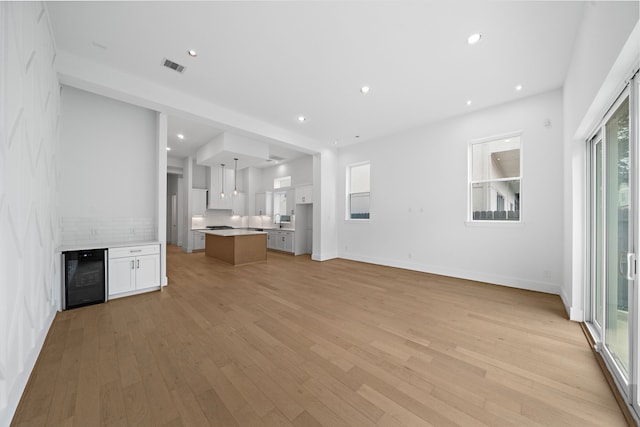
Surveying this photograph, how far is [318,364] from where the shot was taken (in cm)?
199

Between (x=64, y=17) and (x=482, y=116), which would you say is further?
(x=482, y=116)

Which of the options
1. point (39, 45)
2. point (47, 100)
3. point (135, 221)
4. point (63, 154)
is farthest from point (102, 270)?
point (39, 45)

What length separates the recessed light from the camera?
262 centimetres

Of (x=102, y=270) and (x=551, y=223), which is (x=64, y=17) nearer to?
(x=102, y=270)

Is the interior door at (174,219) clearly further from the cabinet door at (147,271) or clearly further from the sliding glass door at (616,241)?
the sliding glass door at (616,241)

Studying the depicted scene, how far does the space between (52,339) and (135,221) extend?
2.23 meters

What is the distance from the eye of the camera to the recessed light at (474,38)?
262cm

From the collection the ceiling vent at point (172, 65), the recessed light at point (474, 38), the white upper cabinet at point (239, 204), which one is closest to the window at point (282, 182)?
the white upper cabinet at point (239, 204)

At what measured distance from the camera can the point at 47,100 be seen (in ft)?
8.34

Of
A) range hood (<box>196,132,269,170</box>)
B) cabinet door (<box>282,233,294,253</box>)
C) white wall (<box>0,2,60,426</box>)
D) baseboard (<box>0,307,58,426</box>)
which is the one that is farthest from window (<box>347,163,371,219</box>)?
baseboard (<box>0,307,58,426</box>)

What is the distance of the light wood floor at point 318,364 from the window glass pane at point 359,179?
374 cm

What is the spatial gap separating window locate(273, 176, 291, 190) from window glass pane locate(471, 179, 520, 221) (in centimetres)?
630

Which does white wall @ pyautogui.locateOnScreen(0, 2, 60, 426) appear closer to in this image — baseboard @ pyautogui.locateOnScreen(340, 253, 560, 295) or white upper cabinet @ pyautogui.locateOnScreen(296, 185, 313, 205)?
baseboard @ pyautogui.locateOnScreen(340, 253, 560, 295)

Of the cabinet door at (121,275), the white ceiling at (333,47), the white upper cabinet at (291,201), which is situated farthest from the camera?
the white upper cabinet at (291,201)
